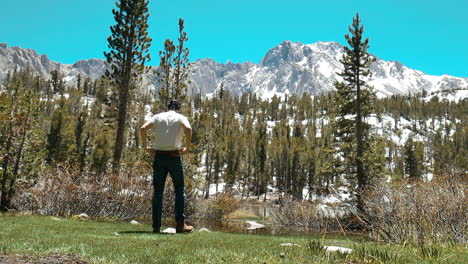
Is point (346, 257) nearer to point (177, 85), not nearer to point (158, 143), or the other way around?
point (158, 143)

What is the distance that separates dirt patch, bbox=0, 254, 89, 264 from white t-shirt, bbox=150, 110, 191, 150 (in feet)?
10.8

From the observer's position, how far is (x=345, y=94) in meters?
28.1

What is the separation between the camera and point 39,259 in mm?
3344

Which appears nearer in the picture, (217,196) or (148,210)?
(148,210)

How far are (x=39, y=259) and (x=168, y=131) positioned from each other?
3.65 m

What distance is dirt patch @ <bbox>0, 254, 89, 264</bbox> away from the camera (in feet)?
10.6

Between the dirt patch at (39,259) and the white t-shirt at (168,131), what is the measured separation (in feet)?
10.8

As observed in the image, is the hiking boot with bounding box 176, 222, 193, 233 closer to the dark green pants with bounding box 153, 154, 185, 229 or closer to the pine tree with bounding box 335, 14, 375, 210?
the dark green pants with bounding box 153, 154, 185, 229

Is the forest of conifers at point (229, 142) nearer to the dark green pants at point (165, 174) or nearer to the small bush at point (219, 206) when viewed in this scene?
the small bush at point (219, 206)

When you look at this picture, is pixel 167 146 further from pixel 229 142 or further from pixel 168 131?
pixel 229 142

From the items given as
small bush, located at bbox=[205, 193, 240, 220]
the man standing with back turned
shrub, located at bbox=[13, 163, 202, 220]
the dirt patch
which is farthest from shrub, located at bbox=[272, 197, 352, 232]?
the dirt patch

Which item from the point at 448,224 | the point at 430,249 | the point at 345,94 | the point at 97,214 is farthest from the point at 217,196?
the point at 430,249

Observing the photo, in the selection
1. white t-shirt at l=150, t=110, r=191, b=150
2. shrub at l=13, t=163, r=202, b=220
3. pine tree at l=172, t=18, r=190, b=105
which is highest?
pine tree at l=172, t=18, r=190, b=105

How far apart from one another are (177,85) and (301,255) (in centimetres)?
1973
